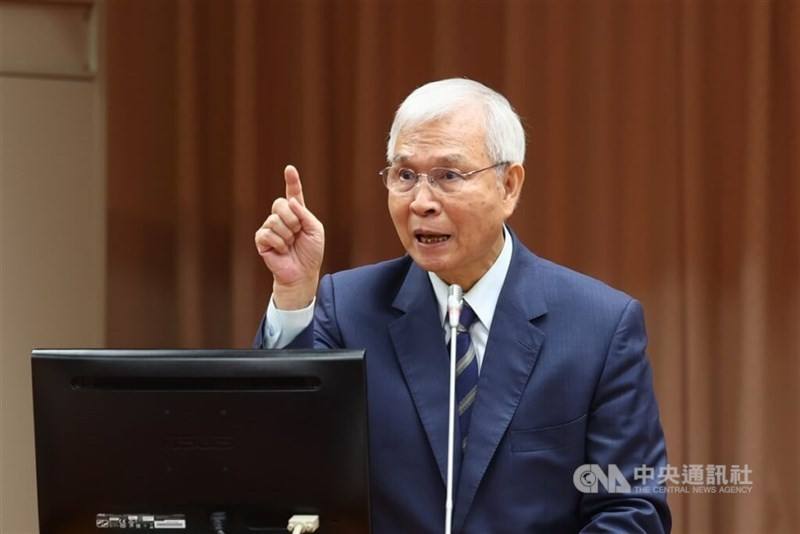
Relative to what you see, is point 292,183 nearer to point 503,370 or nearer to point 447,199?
point 447,199

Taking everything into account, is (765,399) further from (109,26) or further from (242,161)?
→ (109,26)

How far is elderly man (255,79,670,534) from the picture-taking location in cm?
192

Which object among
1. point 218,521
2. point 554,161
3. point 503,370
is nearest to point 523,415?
point 503,370

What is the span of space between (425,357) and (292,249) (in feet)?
1.04

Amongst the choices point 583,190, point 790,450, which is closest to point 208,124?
point 583,190

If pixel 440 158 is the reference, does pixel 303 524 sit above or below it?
below

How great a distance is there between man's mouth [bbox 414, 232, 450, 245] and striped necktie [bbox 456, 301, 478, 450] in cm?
15

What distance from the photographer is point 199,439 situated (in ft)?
5.24

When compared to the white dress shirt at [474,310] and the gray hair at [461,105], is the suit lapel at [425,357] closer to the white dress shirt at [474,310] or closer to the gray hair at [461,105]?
the white dress shirt at [474,310]

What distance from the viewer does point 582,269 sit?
3.53 meters

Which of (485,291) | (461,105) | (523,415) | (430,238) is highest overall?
(461,105)

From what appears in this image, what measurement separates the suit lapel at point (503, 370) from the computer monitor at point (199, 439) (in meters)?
0.36

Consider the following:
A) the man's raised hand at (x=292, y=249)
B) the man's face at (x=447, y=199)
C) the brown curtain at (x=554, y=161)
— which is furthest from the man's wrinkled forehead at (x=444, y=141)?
the brown curtain at (x=554, y=161)

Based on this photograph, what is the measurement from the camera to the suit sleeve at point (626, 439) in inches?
74.2
